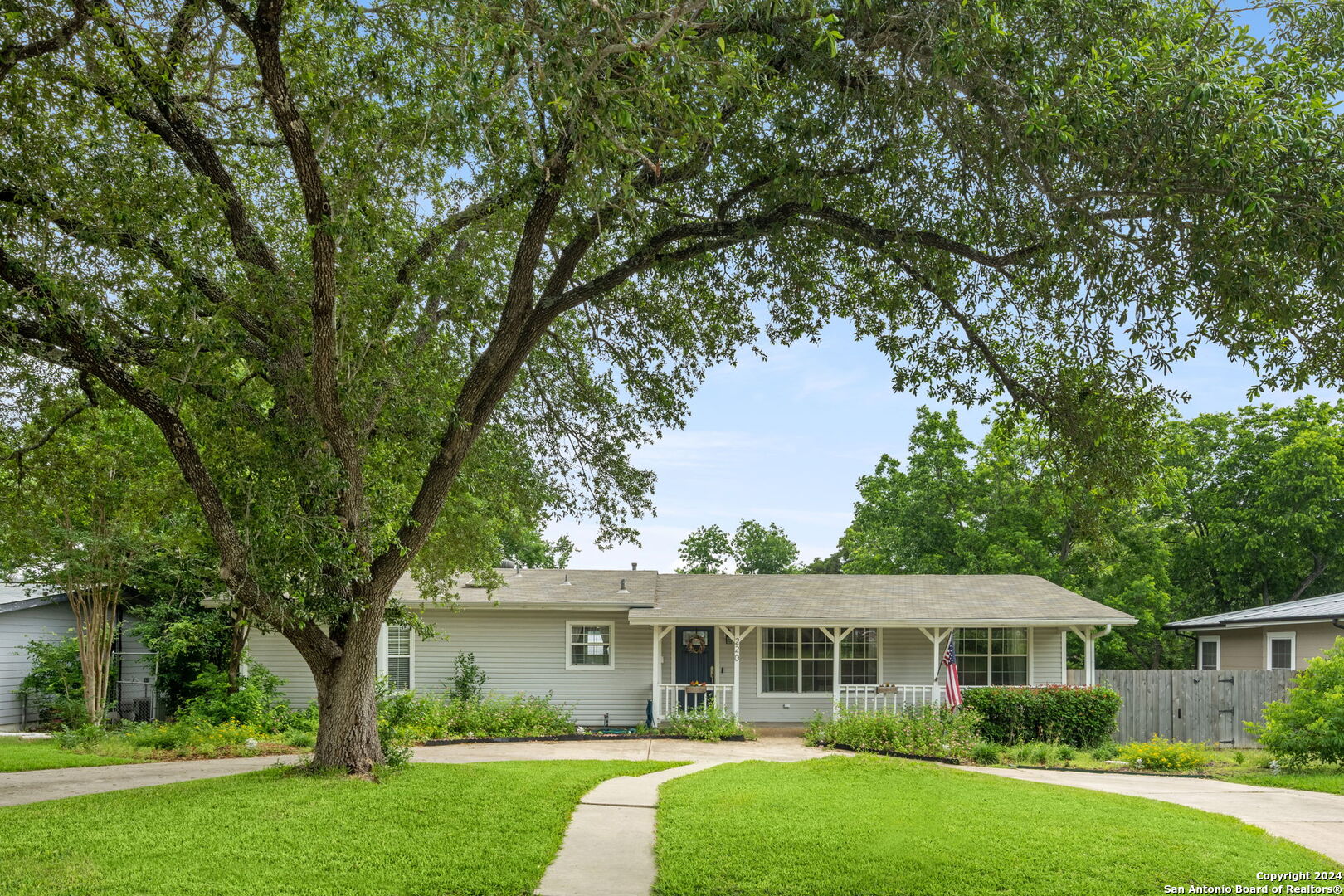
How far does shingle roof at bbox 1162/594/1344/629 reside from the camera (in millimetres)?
18938

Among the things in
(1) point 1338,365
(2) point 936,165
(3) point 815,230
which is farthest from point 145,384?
(1) point 1338,365

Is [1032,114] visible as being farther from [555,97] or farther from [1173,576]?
[1173,576]

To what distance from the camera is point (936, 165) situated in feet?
32.6

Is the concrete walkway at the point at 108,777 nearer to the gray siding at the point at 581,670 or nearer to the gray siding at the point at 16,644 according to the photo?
the gray siding at the point at 581,670

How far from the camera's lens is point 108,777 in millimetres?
11578

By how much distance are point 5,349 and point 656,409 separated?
7607mm

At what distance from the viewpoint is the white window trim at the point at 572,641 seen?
18781mm

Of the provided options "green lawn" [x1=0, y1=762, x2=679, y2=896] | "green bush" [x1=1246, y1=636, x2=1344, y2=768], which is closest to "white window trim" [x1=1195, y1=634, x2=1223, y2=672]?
"green bush" [x1=1246, y1=636, x2=1344, y2=768]

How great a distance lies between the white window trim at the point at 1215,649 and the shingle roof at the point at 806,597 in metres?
5.31

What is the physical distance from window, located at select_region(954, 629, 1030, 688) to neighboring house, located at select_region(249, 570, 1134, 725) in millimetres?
23

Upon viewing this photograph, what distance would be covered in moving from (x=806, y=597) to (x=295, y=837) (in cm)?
1312

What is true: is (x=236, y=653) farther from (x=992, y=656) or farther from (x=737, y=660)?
(x=992, y=656)

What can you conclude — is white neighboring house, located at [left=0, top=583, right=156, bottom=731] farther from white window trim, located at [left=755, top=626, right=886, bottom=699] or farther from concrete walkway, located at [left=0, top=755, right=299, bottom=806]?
white window trim, located at [left=755, top=626, right=886, bottom=699]

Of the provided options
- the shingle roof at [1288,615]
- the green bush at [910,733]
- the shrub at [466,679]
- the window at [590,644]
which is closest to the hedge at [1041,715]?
the green bush at [910,733]
